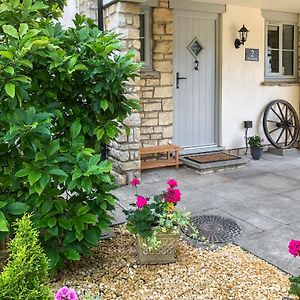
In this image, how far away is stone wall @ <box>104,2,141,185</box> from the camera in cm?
443

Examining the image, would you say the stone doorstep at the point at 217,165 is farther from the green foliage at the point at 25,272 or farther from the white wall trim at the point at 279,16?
the green foliage at the point at 25,272

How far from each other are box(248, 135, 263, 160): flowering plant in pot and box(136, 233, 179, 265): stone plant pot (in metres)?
3.73

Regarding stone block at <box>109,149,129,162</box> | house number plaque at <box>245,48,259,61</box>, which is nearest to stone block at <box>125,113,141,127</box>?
stone block at <box>109,149,129,162</box>

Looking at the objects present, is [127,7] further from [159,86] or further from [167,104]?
[167,104]

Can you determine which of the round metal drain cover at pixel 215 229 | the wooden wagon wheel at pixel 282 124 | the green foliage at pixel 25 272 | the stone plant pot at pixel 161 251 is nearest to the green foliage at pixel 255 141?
the wooden wagon wheel at pixel 282 124

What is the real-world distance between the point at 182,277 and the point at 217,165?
3.01m

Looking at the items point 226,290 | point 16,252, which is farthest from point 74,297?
point 226,290

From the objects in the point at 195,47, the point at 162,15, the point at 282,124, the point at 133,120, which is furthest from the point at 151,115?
the point at 282,124

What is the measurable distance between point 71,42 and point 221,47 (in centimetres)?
385

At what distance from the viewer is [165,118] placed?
5520mm

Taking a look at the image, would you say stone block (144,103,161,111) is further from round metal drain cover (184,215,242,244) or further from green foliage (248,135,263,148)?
round metal drain cover (184,215,242,244)

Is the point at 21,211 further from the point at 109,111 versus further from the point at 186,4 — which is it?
the point at 186,4

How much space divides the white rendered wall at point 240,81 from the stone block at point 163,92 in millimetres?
968

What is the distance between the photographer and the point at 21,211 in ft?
7.26
